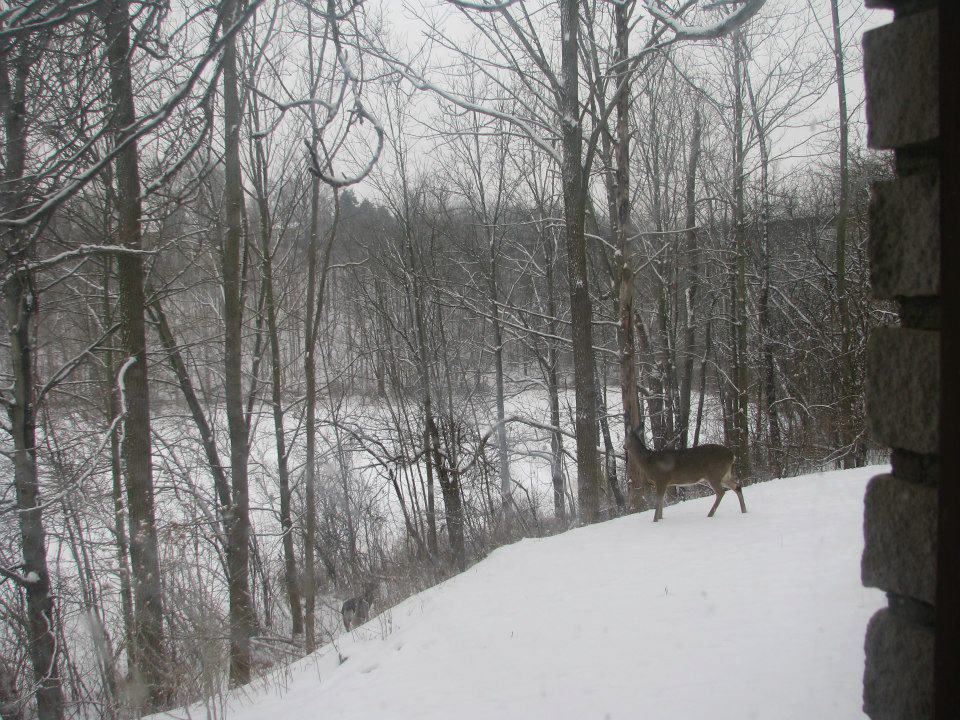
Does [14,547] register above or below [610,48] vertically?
below

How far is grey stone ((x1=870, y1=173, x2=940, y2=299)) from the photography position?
5.53ft

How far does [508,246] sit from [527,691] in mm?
20979

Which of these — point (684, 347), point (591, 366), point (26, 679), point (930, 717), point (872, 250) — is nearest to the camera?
point (930, 717)

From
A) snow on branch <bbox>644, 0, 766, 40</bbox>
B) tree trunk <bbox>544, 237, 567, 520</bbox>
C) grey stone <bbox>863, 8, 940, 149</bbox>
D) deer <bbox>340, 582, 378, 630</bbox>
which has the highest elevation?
snow on branch <bbox>644, 0, 766, 40</bbox>

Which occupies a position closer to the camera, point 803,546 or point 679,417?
point 803,546

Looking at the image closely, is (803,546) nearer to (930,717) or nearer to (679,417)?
(930,717)

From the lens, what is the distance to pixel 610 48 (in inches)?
489

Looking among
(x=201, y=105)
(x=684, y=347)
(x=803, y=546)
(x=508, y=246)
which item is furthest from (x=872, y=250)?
(x=508, y=246)

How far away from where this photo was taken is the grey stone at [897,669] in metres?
1.75

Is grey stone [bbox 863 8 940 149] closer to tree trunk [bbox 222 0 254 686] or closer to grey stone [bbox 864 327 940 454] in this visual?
grey stone [bbox 864 327 940 454]

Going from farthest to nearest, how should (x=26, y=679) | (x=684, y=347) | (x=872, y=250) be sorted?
(x=684, y=347)
(x=26, y=679)
(x=872, y=250)

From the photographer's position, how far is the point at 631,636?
4.50 m

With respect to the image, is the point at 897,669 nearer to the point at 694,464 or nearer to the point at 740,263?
the point at 694,464

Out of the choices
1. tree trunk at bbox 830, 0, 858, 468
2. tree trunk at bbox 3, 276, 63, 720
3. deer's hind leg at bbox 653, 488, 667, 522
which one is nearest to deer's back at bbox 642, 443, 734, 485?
deer's hind leg at bbox 653, 488, 667, 522
